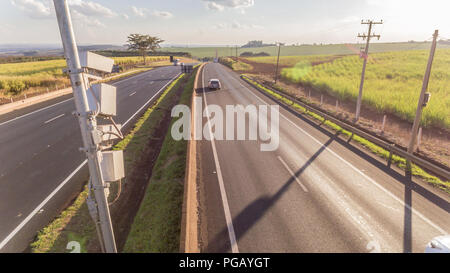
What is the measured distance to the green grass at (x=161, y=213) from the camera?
695 centimetres

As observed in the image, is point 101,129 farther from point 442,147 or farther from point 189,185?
point 442,147

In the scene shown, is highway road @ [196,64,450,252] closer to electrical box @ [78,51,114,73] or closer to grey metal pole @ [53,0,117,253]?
grey metal pole @ [53,0,117,253]

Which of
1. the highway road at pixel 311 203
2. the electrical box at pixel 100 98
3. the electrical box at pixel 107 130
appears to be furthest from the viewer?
the highway road at pixel 311 203

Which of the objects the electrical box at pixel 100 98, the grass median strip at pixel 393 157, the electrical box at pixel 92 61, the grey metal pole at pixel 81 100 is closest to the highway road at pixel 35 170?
the grey metal pole at pixel 81 100

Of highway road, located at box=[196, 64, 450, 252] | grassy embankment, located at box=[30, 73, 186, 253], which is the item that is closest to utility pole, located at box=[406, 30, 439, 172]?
highway road, located at box=[196, 64, 450, 252]

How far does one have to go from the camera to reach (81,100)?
11.9ft

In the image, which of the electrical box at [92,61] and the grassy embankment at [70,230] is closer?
the electrical box at [92,61]

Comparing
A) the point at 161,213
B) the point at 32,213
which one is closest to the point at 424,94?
the point at 161,213

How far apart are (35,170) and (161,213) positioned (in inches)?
281

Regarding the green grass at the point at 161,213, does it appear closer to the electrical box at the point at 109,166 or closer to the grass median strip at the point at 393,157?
the electrical box at the point at 109,166

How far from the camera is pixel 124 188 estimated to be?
9961mm

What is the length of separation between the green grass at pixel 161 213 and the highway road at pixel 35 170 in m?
3.00

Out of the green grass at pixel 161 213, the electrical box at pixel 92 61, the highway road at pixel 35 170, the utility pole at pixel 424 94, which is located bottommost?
the green grass at pixel 161 213

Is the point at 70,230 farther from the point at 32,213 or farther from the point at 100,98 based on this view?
the point at 100,98
